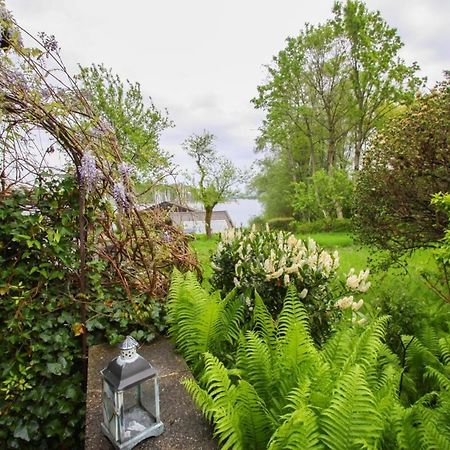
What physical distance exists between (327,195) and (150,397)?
13.4 metres

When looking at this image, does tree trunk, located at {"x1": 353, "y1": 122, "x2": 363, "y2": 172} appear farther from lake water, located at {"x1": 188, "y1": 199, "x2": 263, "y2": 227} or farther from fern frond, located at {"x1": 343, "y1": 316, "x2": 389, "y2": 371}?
fern frond, located at {"x1": 343, "y1": 316, "x2": 389, "y2": 371}

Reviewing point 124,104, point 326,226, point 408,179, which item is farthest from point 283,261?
point 124,104

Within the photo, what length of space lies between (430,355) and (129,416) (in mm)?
2535

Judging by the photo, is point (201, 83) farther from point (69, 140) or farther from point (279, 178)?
point (279, 178)

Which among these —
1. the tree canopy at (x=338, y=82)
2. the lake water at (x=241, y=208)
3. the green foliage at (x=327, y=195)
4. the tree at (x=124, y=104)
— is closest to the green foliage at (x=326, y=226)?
the green foliage at (x=327, y=195)

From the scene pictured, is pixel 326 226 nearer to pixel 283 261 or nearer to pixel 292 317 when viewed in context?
pixel 283 261

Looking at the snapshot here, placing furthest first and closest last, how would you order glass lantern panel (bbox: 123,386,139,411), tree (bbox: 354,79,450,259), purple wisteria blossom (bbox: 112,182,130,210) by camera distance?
tree (bbox: 354,79,450,259), purple wisteria blossom (bbox: 112,182,130,210), glass lantern panel (bbox: 123,386,139,411)

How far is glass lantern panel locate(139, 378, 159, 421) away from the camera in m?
1.39

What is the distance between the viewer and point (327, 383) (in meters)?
1.45

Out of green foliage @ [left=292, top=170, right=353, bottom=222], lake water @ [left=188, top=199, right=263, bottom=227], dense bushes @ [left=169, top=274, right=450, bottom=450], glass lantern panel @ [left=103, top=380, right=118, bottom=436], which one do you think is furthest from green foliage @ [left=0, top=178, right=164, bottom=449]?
green foliage @ [left=292, top=170, right=353, bottom=222]

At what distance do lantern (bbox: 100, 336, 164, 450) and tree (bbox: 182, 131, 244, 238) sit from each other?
15.5 meters

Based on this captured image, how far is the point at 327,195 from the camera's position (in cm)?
1368

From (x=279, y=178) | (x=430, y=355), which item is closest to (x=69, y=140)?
(x=430, y=355)

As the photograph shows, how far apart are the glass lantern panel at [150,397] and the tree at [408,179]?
364 centimetres
